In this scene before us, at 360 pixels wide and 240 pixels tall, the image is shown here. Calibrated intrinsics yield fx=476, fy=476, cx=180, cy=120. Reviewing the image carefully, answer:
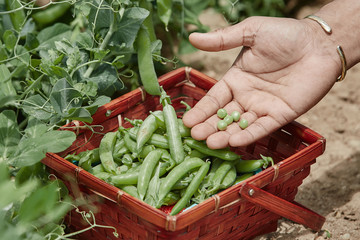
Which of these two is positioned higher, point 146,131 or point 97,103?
point 97,103

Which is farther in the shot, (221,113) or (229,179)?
(221,113)

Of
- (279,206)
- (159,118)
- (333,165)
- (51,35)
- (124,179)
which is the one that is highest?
(51,35)

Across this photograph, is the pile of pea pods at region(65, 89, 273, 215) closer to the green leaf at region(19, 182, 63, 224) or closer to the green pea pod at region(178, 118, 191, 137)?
the green pea pod at region(178, 118, 191, 137)

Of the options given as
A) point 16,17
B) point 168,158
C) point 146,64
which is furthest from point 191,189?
point 16,17

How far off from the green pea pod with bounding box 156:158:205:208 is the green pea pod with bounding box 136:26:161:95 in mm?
466

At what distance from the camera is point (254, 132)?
6.71 ft

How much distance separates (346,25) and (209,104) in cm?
78

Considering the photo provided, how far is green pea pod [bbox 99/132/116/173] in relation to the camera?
201 centimetres

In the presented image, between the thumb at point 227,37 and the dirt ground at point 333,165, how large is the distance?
0.89 meters

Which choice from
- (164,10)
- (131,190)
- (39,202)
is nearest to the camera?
(39,202)

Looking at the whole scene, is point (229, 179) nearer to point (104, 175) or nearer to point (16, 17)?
point (104, 175)

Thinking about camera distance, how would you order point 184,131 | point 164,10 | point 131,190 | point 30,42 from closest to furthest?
point 131,190
point 184,131
point 30,42
point 164,10

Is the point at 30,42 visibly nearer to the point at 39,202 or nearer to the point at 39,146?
the point at 39,146

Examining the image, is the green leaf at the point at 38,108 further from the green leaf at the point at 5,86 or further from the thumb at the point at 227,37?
the thumb at the point at 227,37
